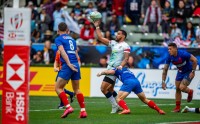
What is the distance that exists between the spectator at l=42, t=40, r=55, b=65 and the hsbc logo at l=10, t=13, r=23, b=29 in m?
15.8

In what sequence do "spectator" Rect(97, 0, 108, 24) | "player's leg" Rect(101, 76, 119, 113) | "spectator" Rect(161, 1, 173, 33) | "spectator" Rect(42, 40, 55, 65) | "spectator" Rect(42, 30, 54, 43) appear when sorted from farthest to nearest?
"spectator" Rect(97, 0, 108, 24) → "spectator" Rect(161, 1, 173, 33) → "spectator" Rect(42, 30, 54, 43) → "spectator" Rect(42, 40, 55, 65) → "player's leg" Rect(101, 76, 119, 113)

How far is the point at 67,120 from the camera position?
57.0ft

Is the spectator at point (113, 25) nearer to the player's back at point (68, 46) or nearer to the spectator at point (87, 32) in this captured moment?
the spectator at point (87, 32)

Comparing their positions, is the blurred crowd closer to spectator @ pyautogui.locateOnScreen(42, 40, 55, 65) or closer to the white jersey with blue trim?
spectator @ pyautogui.locateOnScreen(42, 40, 55, 65)

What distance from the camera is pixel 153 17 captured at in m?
31.7

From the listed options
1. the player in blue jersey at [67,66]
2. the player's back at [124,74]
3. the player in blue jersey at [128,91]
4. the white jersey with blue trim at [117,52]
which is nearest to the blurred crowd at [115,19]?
the white jersey with blue trim at [117,52]

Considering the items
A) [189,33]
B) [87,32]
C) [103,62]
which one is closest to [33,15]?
[87,32]

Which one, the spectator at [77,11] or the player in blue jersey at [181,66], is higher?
the spectator at [77,11]

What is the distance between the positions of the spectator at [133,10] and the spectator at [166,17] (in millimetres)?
1141

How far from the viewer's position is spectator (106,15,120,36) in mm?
31953

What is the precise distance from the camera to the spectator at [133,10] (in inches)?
1284

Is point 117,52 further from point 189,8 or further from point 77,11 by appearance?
point 77,11

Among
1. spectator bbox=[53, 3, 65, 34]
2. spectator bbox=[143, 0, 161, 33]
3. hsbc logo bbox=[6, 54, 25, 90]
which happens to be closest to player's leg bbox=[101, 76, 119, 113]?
hsbc logo bbox=[6, 54, 25, 90]

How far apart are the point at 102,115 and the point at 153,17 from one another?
13.3 metres
